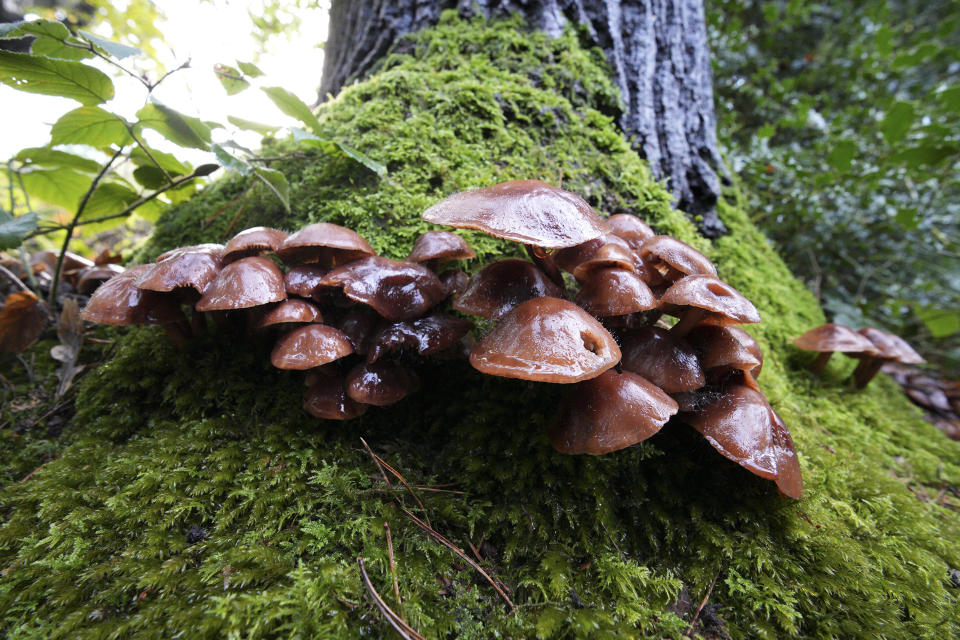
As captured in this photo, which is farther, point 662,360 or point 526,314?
point 662,360

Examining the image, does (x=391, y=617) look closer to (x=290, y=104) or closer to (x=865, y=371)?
(x=290, y=104)

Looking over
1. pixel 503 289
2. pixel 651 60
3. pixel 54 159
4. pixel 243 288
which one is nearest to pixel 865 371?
pixel 651 60

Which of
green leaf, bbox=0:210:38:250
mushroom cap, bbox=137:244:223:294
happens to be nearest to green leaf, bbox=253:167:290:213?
mushroom cap, bbox=137:244:223:294

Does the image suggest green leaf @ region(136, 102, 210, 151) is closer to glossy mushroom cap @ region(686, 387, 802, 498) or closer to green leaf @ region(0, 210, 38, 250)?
green leaf @ region(0, 210, 38, 250)

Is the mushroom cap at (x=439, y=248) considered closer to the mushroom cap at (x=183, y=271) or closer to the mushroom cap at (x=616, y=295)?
the mushroom cap at (x=616, y=295)

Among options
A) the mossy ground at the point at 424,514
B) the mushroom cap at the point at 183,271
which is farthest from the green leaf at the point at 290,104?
the mushroom cap at the point at 183,271

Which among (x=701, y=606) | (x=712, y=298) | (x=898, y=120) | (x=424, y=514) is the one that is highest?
(x=898, y=120)

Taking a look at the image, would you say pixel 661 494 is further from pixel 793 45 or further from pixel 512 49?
pixel 793 45

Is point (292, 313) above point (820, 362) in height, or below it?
below
